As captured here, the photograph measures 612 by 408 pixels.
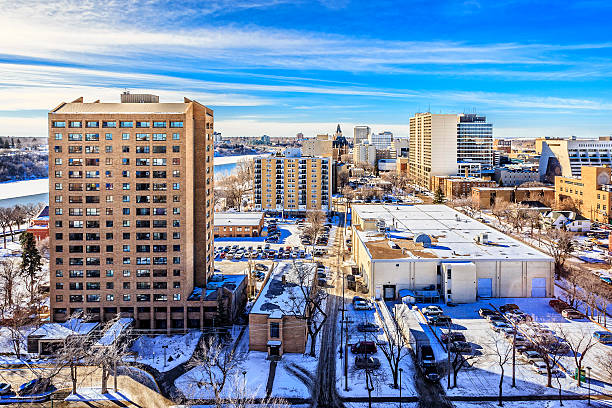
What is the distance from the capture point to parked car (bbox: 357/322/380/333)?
90.6 feet

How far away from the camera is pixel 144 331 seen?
27922 mm

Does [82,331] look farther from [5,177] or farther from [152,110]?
[5,177]

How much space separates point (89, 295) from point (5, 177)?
11273cm

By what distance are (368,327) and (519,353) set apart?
8799 millimetres

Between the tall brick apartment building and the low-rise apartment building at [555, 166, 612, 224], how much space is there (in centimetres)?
5929

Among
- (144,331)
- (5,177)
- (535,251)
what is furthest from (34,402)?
(5,177)

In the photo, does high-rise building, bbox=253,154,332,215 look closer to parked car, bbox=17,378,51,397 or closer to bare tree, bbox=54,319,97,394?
bare tree, bbox=54,319,97,394

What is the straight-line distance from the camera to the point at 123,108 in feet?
94.0

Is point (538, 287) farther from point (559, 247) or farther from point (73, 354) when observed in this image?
point (73, 354)

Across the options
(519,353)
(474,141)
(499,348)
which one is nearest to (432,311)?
(499,348)

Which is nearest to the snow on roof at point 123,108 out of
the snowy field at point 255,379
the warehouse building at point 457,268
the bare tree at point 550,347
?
the snowy field at point 255,379

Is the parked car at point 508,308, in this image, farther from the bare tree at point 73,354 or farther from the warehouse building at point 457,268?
the bare tree at point 73,354

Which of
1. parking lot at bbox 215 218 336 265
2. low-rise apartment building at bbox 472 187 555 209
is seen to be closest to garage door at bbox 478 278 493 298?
parking lot at bbox 215 218 336 265

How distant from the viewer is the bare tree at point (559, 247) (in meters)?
39.2
